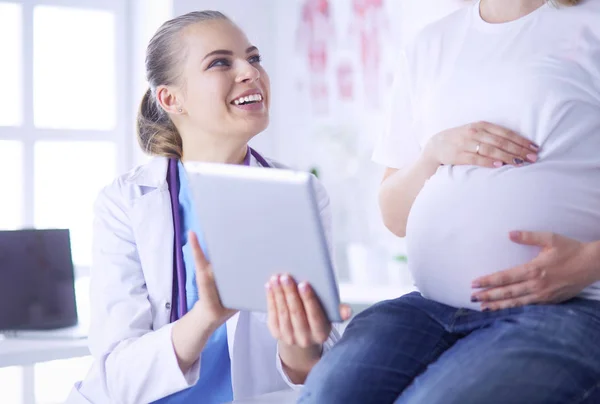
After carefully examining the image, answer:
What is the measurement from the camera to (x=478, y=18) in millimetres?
1475

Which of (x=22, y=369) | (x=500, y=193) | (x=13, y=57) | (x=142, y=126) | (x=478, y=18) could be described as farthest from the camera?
(x=13, y=57)

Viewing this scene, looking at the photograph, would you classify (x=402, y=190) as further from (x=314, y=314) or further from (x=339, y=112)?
(x=339, y=112)

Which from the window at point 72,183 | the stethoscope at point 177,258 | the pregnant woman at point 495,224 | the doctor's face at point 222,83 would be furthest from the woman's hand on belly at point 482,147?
the window at point 72,183

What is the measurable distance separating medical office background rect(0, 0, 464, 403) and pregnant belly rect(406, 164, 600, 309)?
2239 millimetres

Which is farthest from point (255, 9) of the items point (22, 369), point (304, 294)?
point (304, 294)

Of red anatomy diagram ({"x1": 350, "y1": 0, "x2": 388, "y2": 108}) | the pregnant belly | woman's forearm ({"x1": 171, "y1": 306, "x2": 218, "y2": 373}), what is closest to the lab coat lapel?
woman's forearm ({"x1": 171, "y1": 306, "x2": 218, "y2": 373})

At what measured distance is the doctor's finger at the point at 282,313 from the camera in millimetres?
1170

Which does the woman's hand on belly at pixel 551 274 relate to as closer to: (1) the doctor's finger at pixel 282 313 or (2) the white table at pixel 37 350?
(1) the doctor's finger at pixel 282 313

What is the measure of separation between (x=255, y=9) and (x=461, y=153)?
3167mm

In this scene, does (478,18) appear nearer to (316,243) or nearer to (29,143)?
(316,243)

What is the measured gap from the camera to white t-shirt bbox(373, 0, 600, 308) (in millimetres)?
1275

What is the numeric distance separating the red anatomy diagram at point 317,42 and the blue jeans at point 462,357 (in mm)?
2894

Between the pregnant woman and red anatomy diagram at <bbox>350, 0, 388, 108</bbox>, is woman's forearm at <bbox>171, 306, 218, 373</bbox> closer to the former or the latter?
the pregnant woman

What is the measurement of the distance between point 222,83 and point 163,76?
0.64 ft
